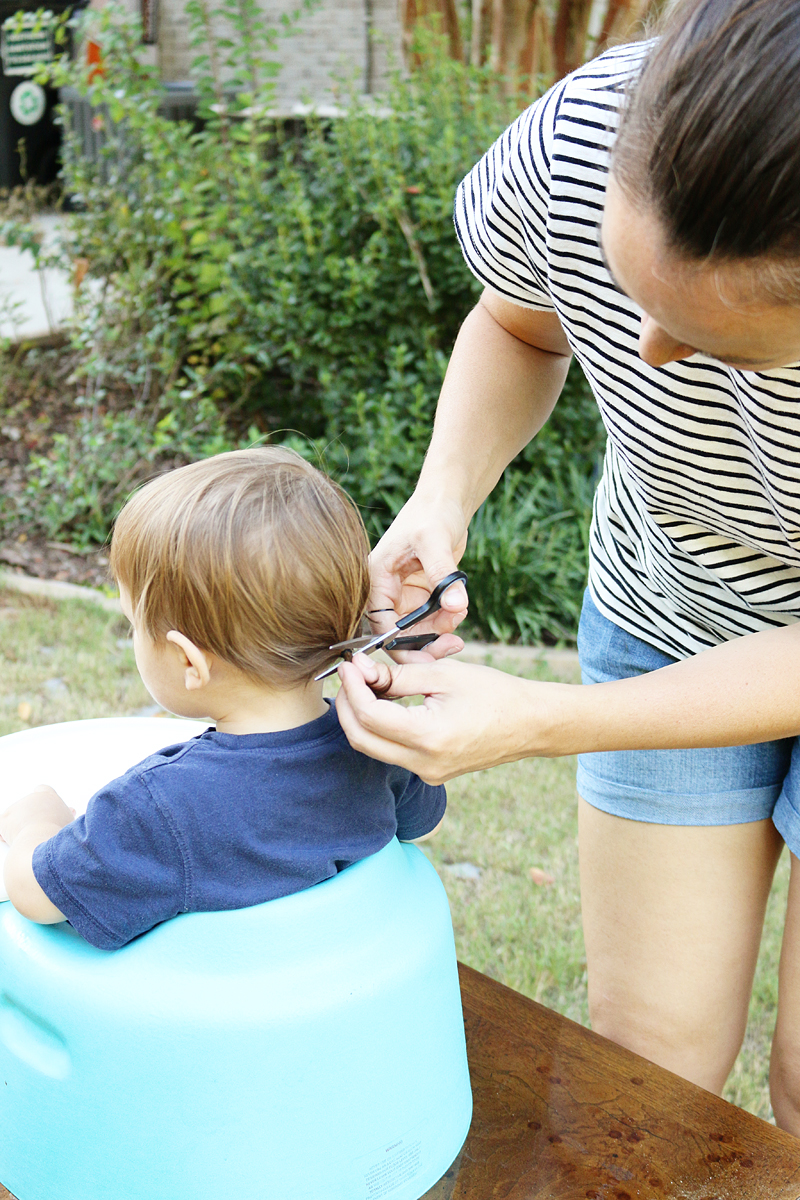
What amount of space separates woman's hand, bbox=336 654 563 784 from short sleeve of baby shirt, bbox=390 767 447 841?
0.73ft

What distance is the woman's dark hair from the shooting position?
0.79 m

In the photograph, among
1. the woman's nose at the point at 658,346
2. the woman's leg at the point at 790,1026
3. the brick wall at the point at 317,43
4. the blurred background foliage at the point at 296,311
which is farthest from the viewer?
the brick wall at the point at 317,43

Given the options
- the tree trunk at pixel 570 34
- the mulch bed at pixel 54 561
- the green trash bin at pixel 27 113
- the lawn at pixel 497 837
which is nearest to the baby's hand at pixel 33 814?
the lawn at pixel 497 837

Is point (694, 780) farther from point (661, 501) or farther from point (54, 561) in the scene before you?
point (54, 561)

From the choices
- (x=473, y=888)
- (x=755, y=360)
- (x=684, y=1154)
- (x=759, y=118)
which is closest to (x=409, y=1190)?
(x=684, y=1154)

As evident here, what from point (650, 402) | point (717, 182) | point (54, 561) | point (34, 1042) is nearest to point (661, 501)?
point (650, 402)

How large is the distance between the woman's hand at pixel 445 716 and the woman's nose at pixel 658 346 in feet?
1.18

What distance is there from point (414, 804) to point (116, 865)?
17.4 inches

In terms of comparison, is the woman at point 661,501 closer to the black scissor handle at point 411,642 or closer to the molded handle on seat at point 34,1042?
the black scissor handle at point 411,642

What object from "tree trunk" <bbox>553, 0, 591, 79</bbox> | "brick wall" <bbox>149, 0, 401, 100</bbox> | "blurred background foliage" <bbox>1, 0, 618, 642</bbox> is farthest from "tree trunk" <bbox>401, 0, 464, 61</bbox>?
"brick wall" <bbox>149, 0, 401, 100</bbox>

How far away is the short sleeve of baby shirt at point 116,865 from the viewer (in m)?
1.16

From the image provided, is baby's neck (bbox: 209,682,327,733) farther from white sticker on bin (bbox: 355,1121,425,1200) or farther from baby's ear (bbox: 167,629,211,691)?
white sticker on bin (bbox: 355,1121,425,1200)

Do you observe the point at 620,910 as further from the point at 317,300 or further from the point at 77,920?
the point at 317,300

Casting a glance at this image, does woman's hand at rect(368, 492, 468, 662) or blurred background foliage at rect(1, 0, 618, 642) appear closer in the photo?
woman's hand at rect(368, 492, 468, 662)
